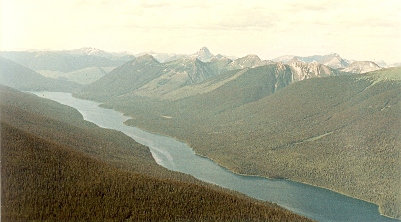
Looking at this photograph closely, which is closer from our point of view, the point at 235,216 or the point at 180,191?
the point at 235,216

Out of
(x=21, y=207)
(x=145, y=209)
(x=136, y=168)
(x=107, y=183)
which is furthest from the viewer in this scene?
(x=136, y=168)

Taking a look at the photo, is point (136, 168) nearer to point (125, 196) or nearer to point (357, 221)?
point (125, 196)

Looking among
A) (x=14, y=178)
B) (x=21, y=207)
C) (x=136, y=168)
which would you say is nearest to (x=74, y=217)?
(x=21, y=207)

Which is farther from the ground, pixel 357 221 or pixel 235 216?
pixel 235 216

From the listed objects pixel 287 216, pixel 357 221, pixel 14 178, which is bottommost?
pixel 357 221

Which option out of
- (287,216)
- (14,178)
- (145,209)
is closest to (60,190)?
(14,178)

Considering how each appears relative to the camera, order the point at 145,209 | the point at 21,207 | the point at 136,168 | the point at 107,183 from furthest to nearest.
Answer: the point at 136,168, the point at 107,183, the point at 145,209, the point at 21,207

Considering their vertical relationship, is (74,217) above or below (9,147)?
below

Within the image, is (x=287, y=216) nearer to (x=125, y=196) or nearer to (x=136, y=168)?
(x=125, y=196)

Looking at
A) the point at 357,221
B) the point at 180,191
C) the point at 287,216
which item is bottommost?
the point at 357,221
